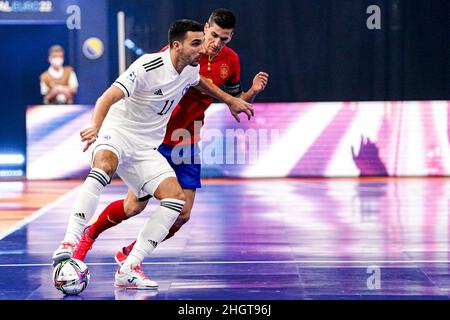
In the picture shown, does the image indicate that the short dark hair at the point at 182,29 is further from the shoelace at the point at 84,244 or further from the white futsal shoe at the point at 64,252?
the shoelace at the point at 84,244

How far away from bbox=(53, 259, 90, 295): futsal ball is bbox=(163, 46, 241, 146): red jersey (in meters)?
1.45

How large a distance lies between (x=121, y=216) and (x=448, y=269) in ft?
7.97

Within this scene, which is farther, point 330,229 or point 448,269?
point 330,229

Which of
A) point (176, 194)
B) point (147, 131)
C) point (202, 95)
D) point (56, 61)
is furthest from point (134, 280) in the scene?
point (56, 61)

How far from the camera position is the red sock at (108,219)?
6.83 m

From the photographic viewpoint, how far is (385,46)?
1496cm

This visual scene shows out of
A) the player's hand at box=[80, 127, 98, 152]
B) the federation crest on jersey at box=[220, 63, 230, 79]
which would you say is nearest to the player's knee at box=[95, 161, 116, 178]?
the player's hand at box=[80, 127, 98, 152]

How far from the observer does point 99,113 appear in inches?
229

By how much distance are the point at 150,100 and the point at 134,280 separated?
1.18 m

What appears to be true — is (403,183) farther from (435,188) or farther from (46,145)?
(46,145)

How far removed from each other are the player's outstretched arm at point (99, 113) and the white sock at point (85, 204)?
0.20m

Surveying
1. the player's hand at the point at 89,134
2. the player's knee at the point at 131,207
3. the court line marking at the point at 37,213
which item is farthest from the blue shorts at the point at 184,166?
the court line marking at the point at 37,213

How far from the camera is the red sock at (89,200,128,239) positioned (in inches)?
269

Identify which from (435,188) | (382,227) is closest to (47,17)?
(435,188)
